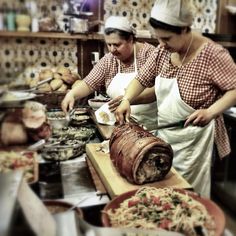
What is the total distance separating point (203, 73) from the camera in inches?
56.7

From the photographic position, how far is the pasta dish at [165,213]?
2.42 feet

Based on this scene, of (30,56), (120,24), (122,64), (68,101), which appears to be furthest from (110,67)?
(30,56)

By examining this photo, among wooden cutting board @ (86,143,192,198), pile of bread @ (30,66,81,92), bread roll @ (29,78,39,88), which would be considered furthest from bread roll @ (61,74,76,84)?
wooden cutting board @ (86,143,192,198)

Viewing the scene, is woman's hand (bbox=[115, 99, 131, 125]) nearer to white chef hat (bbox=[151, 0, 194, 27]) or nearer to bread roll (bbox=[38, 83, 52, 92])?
white chef hat (bbox=[151, 0, 194, 27])

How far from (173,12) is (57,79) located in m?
0.64

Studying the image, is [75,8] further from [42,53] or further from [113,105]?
[113,105]

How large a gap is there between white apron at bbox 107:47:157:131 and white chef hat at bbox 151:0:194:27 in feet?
1.50

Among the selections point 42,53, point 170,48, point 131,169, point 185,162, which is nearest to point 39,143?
point 42,53

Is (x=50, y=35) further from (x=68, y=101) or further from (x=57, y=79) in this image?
(x=68, y=101)

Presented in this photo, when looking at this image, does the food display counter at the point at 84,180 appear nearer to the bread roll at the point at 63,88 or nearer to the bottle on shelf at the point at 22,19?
the bread roll at the point at 63,88

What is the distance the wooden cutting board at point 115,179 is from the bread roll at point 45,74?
394 millimetres

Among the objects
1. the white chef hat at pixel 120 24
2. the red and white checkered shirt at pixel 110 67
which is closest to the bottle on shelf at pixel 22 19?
the red and white checkered shirt at pixel 110 67

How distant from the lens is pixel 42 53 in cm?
80

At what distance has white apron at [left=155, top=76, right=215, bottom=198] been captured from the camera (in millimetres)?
1520
